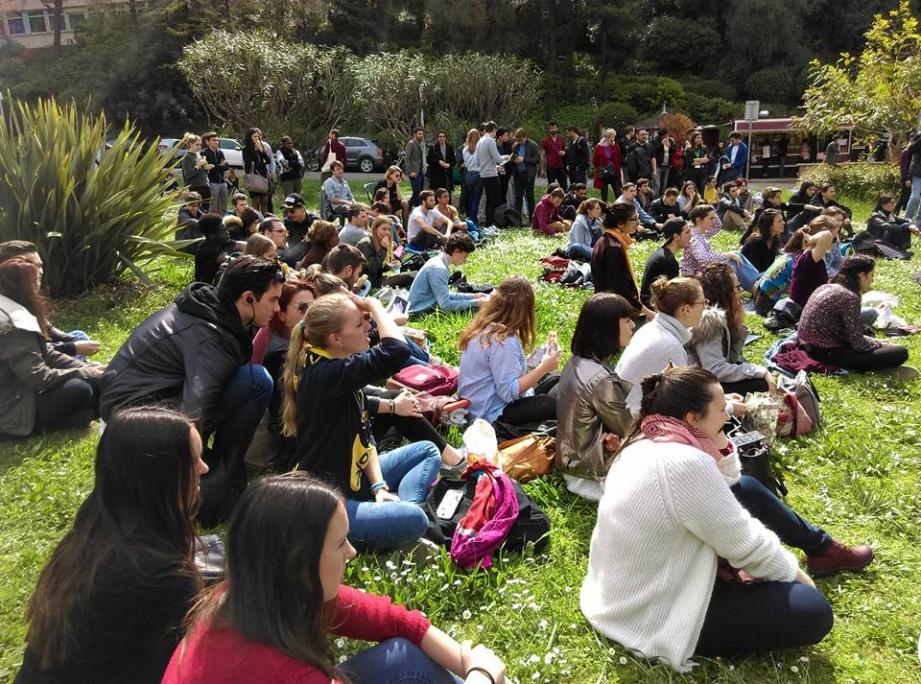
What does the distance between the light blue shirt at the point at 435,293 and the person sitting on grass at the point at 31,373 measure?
3305 mm

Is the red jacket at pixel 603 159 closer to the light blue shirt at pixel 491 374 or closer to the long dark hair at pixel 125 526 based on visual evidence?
the light blue shirt at pixel 491 374

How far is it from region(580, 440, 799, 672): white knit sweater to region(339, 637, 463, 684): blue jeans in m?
0.84

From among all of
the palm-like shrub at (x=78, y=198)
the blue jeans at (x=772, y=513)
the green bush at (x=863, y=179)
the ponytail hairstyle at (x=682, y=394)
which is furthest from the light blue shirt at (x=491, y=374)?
the green bush at (x=863, y=179)

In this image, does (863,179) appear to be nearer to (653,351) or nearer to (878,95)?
(878,95)

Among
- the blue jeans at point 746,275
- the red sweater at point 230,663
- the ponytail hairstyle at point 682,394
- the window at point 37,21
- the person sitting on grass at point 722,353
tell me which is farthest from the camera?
the window at point 37,21

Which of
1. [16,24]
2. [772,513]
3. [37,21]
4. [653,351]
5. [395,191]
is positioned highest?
[37,21]

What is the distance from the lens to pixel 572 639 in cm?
322

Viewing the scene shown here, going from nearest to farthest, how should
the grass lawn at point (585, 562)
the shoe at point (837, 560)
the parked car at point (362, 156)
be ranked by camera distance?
the grass lawn at point (585, 562) < the shoe at point (837, 560) < the parked car at point (362, 156)

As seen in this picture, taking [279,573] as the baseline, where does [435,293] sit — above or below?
below

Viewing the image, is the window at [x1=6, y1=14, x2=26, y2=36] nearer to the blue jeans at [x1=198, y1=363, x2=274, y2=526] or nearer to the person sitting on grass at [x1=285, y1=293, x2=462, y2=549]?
the blue jeans at [x1=198, y1=363, x2=274, y2=526]

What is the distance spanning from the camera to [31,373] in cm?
479

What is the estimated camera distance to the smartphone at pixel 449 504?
3.86 meters

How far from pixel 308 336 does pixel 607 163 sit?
14.0 meters

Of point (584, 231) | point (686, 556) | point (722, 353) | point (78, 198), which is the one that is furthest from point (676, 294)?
point (78, 198)
